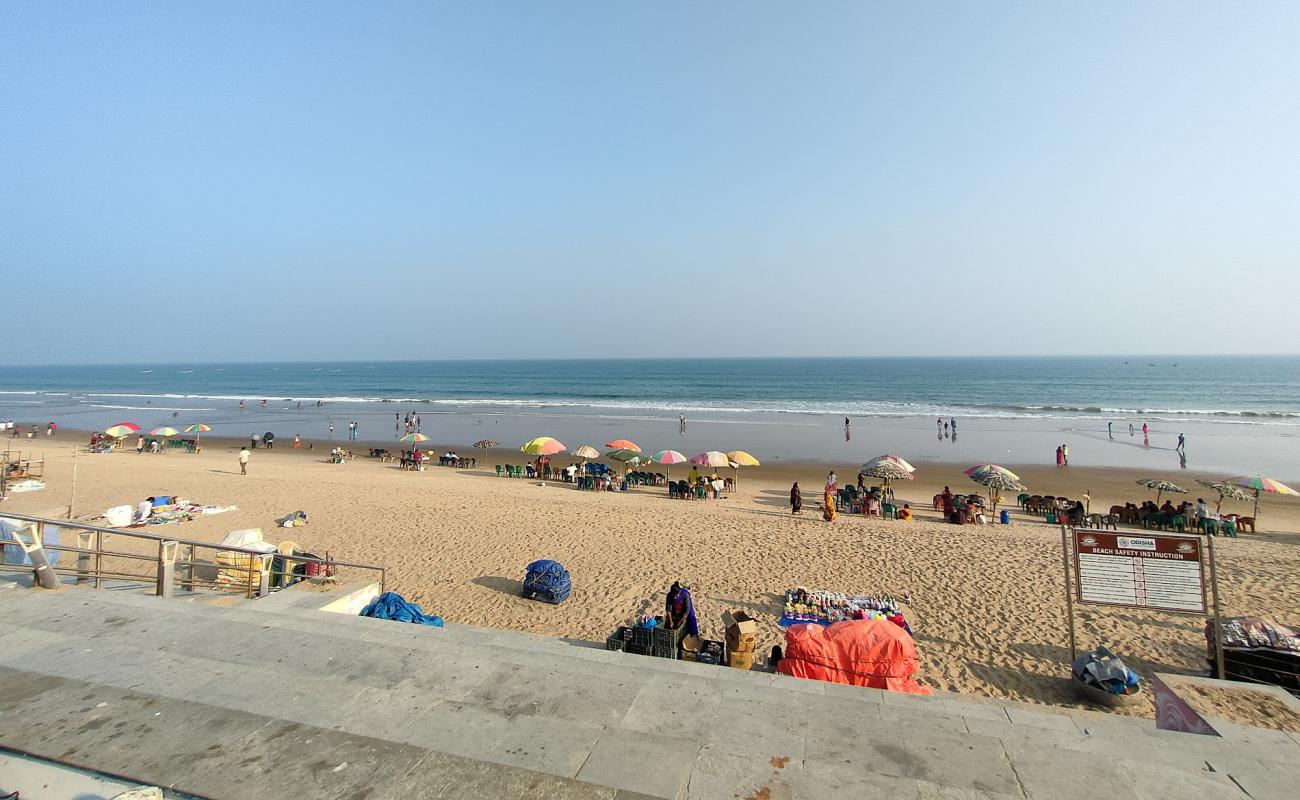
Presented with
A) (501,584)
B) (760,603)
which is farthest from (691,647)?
(501,584)

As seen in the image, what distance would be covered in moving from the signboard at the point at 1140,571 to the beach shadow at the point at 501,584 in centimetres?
832

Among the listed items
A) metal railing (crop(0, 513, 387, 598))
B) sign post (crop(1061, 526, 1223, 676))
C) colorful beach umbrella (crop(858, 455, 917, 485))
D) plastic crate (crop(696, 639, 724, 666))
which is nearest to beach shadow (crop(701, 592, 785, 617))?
plastic crate (crop(696, 639, 724, 666))

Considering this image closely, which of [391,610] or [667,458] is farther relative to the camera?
[667,458]

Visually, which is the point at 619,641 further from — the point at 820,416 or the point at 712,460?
the point at 820,416

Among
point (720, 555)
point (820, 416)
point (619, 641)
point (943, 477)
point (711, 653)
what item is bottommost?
point (943, 477)

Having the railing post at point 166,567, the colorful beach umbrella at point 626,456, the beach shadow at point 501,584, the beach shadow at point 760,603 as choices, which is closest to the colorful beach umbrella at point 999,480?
the beach shadow at point 760,603

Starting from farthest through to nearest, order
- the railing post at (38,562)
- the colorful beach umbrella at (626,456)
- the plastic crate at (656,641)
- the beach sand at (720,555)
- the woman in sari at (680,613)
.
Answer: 1. the colorful beach umbrella at (626,456)
2. the beach sand at (720,555)
3. the woman in sari at (680,613)
4. the plastic crate at (656,641)
5. the railing post at (38,562)

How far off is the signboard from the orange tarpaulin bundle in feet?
6.80

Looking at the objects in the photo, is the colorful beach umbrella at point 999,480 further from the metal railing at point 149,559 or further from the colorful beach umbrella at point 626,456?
the metal railing at point 149,559

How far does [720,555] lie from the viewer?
1317 cm

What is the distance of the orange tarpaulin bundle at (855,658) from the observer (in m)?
6.34

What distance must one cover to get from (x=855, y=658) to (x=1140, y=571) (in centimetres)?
343

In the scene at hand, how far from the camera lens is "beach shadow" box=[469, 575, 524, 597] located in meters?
10.8

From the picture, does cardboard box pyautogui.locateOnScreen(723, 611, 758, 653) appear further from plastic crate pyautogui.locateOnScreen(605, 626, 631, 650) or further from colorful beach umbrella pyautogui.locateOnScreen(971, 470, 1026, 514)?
colorful beach umbrella pyautogui.locateOnScreen(971, 470, 1026, 514)
